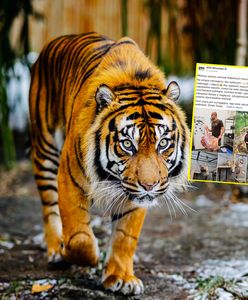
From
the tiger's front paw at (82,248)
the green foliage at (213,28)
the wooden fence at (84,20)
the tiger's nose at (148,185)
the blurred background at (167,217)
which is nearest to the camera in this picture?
the tiger's nose at (148,185)

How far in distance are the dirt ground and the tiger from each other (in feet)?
0.83

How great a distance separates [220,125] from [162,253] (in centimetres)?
169

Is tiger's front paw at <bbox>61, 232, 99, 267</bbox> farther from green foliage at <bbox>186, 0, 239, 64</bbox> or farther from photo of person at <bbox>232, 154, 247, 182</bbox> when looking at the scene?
green foliage at <bbox>186, 0, 239, 64</bbox>

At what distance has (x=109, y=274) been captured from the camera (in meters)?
3.35

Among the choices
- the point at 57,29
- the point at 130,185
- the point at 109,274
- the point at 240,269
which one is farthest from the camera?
the point at 57,29

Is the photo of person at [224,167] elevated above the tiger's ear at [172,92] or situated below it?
below

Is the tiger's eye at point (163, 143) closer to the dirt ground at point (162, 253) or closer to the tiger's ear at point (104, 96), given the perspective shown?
the tiger's ear at point (104, 96)

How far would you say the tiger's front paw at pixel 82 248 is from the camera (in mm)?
3174

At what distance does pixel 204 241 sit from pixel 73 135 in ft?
5.92

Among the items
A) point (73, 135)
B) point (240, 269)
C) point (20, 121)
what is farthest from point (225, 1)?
point (20, 121)

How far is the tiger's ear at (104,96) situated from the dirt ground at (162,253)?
97 cm

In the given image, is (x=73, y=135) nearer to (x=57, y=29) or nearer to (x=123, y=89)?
(x=123, y=89)

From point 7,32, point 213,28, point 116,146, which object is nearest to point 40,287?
point 116,146

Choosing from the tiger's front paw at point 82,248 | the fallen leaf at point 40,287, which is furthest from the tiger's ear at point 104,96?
the fallen leaf at point 40,287
